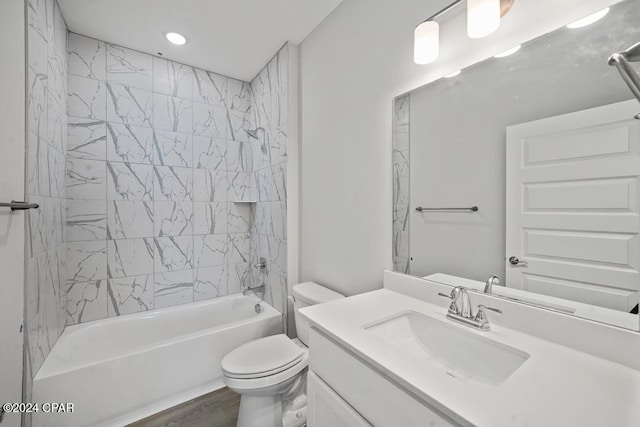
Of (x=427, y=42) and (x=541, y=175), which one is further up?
(x=427, y=42)

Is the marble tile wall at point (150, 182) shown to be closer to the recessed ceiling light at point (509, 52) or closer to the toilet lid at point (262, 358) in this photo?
the toilet lid at point (262, 358)

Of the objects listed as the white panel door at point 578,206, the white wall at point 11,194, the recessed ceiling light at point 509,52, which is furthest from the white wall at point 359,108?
the white wall at point 11,194

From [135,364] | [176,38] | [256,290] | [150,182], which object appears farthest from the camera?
[256,290]

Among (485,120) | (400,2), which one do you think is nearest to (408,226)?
(485,120)

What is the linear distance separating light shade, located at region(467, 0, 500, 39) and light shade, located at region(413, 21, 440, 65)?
0.16m

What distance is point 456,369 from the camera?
900mm

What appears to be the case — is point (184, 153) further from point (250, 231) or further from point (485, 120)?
point (485, 120)

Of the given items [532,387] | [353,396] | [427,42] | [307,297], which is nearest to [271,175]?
[307,297]

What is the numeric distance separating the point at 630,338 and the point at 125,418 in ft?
7.81

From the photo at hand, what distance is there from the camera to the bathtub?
1.45 metres

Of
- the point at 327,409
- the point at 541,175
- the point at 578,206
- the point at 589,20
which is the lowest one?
the point at 327,409

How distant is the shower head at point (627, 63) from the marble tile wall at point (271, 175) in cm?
186

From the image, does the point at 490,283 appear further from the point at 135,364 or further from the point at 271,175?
the point at 135,364

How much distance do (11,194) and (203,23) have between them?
158 cm
